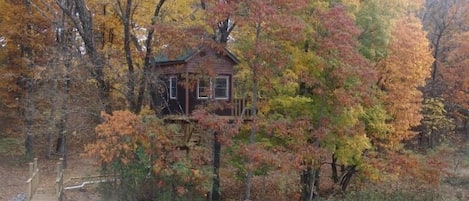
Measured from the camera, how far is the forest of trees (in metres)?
14.8

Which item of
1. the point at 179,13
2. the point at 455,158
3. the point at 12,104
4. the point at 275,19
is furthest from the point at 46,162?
the point at 455,158

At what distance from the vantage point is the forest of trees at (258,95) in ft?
48.5

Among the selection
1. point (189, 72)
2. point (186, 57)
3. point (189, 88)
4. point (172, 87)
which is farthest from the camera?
point (172, 87)

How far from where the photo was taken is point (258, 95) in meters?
16.4

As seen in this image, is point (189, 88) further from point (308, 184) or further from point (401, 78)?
point (401, 78)

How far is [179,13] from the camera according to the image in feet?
65.0

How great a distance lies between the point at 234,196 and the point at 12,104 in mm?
13221

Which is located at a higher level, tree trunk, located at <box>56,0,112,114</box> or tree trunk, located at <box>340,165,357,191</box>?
tree trunk, located at <box>56,0,112,114</box>

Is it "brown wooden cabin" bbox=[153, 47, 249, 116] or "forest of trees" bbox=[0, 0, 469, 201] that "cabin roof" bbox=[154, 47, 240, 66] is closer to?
"brown wooden cabin" bbox=[153, 47, 249, 116]

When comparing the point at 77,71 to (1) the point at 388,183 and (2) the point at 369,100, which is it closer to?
(2) the point at 369,100

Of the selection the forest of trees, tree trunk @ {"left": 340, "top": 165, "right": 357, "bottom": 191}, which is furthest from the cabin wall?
tree trunk @ {"left": 340, "top": 165, "right": 357, "bottom": 191}

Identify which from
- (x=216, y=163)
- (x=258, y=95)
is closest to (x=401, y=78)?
(x=258, y=95)

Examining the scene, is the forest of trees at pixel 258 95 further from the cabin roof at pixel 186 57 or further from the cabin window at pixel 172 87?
the cabin window at pixel 172 87

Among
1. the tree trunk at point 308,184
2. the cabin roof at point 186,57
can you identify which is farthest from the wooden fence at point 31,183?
the tree trunk at point 308,184
